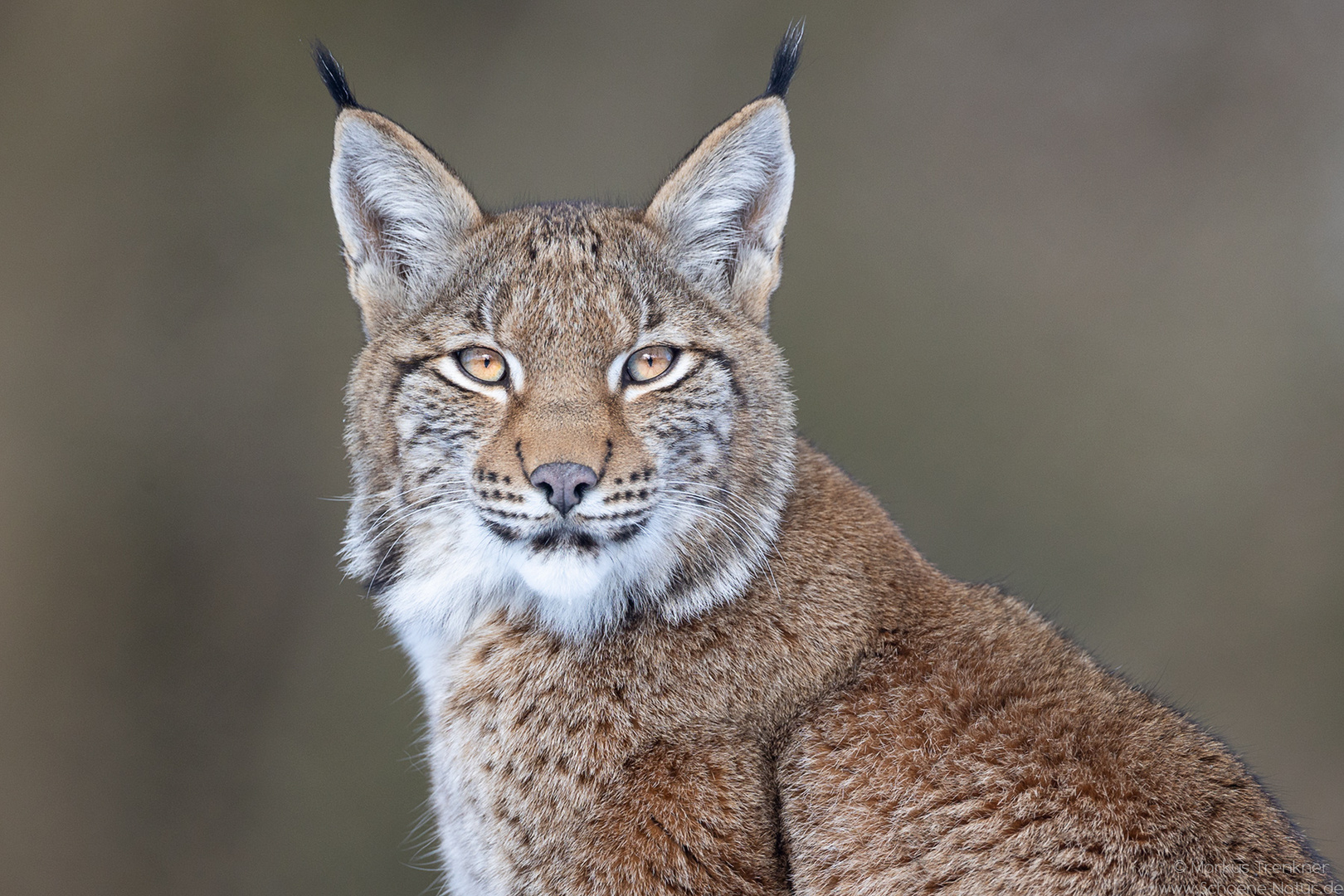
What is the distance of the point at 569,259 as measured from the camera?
11.2 ft

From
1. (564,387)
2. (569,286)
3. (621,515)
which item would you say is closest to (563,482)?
(621,515)

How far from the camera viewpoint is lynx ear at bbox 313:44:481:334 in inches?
139

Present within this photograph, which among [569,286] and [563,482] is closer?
[563,482]

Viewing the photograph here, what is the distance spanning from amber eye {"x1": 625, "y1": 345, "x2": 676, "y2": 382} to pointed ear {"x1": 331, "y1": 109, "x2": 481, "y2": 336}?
72 centimetres

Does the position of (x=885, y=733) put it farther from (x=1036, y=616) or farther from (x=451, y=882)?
(x=451, y=882)

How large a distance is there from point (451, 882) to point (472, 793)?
53 centimetres

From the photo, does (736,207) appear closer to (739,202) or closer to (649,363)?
(739,202)

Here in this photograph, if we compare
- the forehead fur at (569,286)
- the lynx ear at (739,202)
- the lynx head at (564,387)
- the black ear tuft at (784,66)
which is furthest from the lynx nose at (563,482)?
the black ear tuft at (784,66)

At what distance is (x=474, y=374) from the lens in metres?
3.35

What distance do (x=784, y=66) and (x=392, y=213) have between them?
135cm

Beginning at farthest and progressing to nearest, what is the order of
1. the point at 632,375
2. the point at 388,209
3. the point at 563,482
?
1. the point at 388,209
2. the point at 632,375
3. the point at 563,482

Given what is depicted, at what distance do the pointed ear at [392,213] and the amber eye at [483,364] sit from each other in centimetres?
38

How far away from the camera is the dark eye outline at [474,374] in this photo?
331 centimetres

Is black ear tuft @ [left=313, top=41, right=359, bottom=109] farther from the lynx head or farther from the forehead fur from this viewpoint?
the forehead fur
